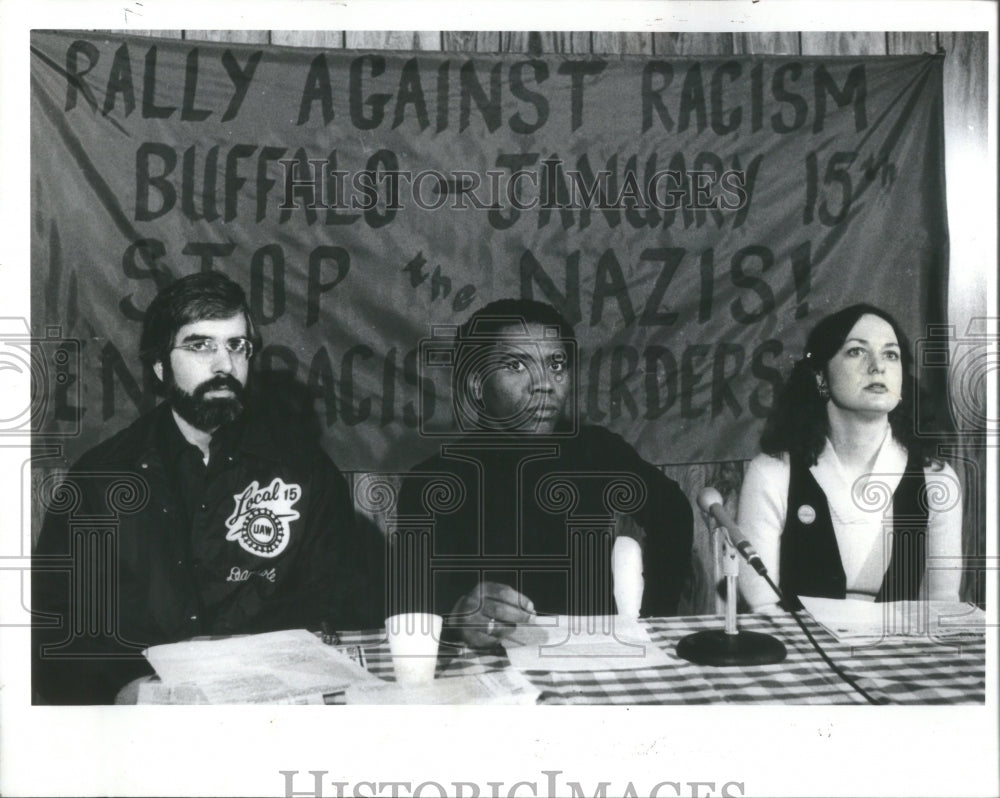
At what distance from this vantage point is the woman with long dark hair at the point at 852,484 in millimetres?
3680

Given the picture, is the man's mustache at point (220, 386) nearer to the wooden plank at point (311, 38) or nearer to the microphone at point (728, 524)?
the wooden plank at point (311, 38)

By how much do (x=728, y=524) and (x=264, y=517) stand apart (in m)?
1.48

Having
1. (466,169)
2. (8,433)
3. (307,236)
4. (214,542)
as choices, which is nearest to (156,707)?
(214,542)

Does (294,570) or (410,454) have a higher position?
(410,454)

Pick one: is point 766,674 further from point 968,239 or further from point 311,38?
point 311,38

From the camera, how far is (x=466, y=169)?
3648 millimetres

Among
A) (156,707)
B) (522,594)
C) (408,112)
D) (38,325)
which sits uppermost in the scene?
(408,112)

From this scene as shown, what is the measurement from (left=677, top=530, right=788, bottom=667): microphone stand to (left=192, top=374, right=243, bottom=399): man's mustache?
5.33 ft

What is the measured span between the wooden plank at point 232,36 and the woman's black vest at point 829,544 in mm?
2176

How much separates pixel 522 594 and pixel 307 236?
1.33 metres

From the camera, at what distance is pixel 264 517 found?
3.64m

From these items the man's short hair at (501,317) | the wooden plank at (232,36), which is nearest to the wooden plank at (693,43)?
the man's short hair at (501,317)

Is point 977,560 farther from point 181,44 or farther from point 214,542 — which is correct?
point 181,44

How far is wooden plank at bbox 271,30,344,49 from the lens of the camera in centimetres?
364
